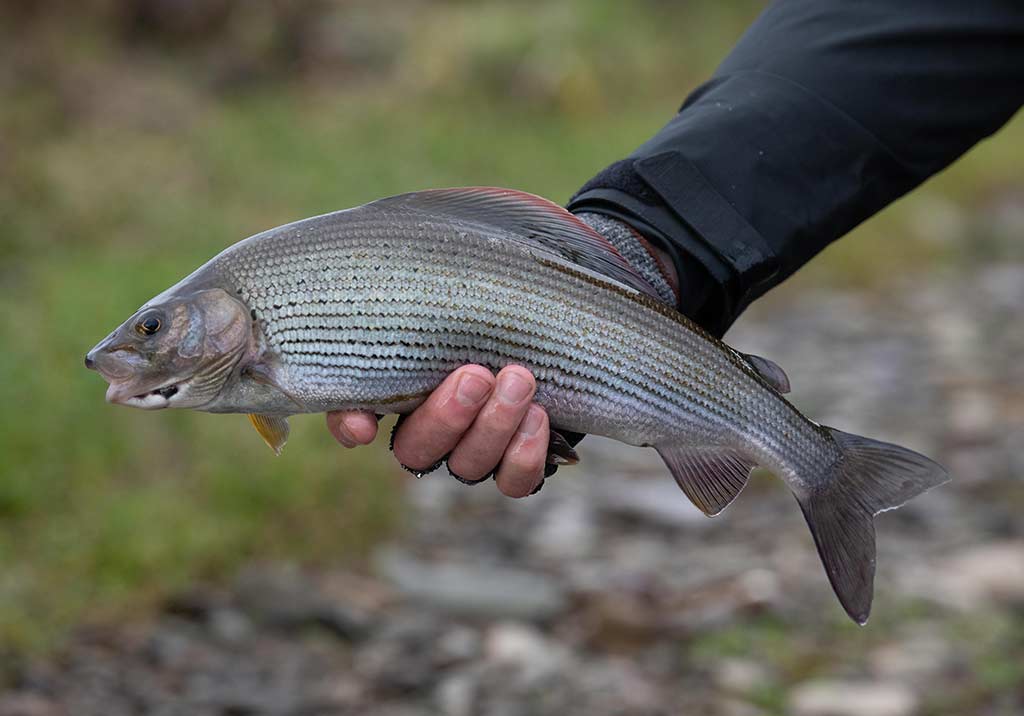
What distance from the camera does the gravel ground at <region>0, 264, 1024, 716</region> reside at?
225 inches

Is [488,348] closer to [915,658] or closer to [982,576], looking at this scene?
[915,658]

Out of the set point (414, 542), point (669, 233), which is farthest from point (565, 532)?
point (669, 233)

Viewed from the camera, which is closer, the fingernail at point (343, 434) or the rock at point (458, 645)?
the fingernail at point (343, 434)

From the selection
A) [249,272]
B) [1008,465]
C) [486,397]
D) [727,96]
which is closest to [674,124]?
[727,96]

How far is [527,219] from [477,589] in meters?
3.93

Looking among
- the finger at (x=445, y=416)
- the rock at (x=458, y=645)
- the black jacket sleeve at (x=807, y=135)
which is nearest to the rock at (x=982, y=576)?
the rock at (x=458, y=645)

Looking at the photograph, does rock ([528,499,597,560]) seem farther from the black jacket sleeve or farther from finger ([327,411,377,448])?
finger ([327,411,377,448])

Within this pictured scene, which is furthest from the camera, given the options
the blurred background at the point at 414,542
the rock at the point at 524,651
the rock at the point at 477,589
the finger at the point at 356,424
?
the rock at the point at 477,589

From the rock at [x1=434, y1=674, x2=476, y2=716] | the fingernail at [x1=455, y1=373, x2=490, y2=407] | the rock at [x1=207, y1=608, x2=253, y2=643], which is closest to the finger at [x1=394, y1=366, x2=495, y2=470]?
the fingernail at [x1=455, y1=373, x2=490, y2=407]

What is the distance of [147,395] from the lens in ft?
9.86

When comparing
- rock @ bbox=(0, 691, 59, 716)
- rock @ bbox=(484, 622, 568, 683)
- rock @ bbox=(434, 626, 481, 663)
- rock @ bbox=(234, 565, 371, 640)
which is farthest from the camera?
rock @ bbox=(234, 565, 371, 640)

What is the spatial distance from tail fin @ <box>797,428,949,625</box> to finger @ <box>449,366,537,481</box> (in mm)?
808

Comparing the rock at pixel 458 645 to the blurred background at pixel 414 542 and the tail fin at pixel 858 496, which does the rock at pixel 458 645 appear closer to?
the blurred background at pixel 414 542

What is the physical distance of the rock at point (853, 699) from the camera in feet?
18.2
